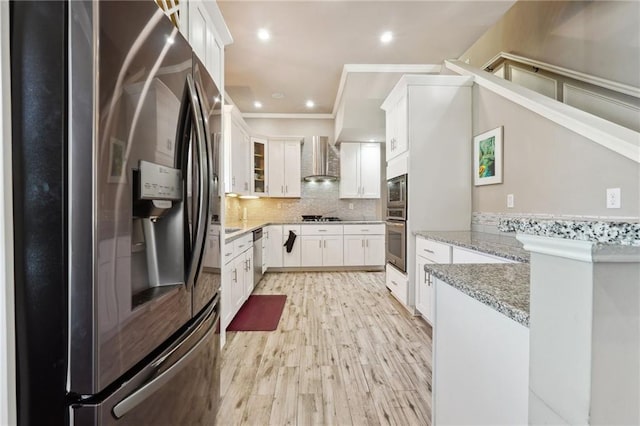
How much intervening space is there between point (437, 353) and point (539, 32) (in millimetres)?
4462

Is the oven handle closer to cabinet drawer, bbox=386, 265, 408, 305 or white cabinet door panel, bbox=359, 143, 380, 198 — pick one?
cabinet drawer, bbox=386, 265, 408, 305

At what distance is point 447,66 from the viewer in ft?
11.4

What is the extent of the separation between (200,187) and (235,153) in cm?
276

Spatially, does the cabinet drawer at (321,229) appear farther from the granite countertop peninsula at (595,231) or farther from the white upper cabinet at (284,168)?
the granite countertop peninsula at (595,231)

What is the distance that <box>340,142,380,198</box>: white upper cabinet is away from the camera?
17.0 feet

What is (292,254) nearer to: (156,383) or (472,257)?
(472,257)

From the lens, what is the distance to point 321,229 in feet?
15.8

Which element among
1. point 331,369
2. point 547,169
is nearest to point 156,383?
point 331,369

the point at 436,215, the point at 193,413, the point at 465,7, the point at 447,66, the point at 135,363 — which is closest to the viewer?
the point at 135,363

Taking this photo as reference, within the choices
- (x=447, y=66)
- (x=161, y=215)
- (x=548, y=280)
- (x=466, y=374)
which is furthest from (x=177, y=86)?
(x=447, y=66)

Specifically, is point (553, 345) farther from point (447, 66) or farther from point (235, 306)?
point (447, 66)

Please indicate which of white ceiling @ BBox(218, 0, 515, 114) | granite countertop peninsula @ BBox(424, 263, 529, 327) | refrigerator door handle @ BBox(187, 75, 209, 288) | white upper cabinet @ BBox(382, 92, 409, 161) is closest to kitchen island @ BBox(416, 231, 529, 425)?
granite countertop peninsula @ BBox(424, 263, 529, 327)

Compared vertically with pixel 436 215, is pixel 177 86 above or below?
above

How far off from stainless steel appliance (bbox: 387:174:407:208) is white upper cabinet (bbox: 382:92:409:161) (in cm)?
30
